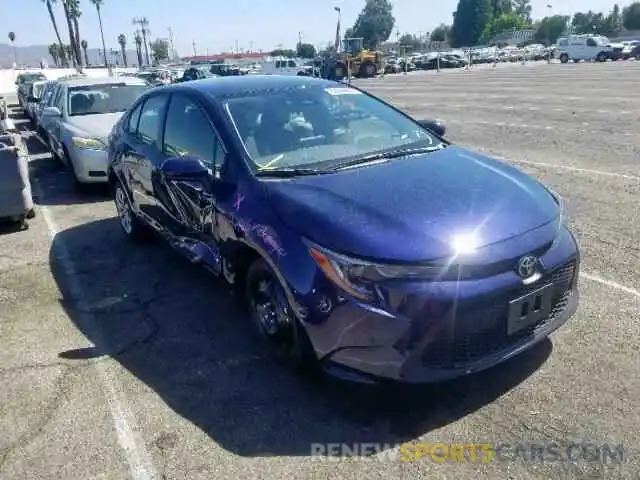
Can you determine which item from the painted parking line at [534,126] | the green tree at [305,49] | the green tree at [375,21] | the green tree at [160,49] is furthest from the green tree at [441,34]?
the painted parking line at [534,126]

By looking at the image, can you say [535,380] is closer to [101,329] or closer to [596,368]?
[596,368]

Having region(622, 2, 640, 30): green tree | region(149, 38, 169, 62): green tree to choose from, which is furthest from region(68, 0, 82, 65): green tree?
region(622, 2, 640, 30): green tree

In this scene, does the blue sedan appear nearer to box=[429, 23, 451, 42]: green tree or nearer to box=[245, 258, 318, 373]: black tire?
box=[245, 258, 318, 373]: black tire

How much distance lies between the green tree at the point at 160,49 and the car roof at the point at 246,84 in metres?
135

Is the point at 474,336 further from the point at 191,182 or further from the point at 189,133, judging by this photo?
the point at 189,133

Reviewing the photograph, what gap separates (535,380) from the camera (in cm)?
319

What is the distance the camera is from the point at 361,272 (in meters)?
2.74

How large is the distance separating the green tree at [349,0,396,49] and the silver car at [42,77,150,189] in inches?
4999

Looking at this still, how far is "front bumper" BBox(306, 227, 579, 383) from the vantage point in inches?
105

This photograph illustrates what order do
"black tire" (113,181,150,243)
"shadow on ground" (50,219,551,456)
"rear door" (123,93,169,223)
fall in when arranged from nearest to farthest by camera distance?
"shadow on ground" (50,219,551,456) → "rear door" (123,93,169,223) → "black tire" (113,181,150,243)

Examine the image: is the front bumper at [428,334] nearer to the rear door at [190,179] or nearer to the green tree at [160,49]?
the rear door at [190,179]

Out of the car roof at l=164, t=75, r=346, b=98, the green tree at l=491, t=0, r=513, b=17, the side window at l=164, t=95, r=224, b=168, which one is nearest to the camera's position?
the side window at l=164, t=95, r=224, b=168

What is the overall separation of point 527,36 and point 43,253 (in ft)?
326

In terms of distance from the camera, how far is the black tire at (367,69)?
42.2 meters
